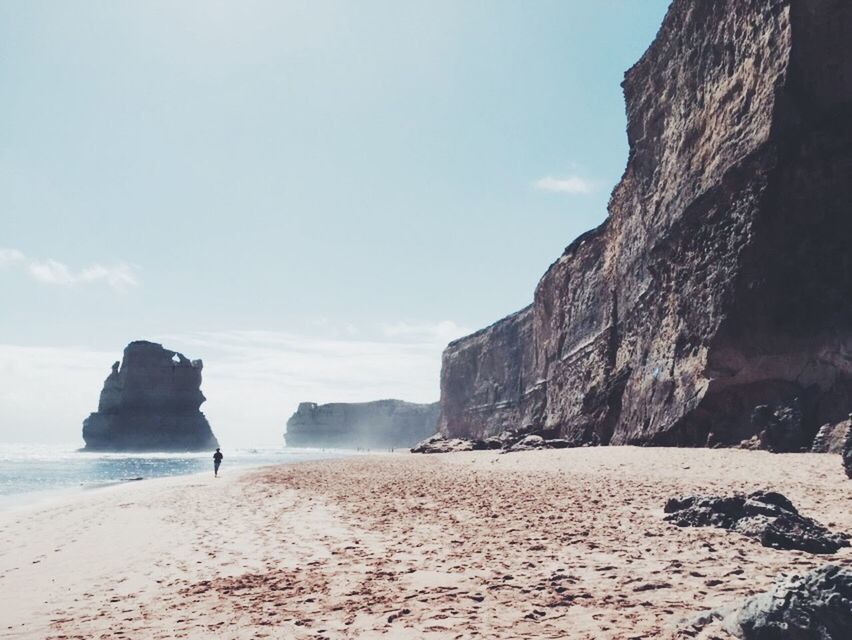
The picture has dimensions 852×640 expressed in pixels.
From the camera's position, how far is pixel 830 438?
17.3 meters

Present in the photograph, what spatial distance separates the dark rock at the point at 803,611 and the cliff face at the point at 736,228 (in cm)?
1702

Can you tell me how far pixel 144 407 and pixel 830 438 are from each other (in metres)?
132

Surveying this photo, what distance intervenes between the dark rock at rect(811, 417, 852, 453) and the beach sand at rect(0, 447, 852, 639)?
358 cm

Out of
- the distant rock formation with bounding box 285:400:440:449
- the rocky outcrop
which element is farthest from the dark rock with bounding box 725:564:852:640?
the distant rock formation with bounding box 285:400:440:449

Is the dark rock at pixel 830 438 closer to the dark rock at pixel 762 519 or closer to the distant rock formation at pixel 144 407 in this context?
the dark rock at pixel 762 519

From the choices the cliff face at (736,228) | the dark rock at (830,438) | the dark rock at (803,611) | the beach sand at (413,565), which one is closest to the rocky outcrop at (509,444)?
the cliff face at (736,228)

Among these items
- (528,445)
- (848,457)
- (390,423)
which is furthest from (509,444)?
(390,423)

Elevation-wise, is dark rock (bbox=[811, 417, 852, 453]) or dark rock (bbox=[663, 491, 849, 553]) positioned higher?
dark rock (bbox=[811, 417, 852, 453])

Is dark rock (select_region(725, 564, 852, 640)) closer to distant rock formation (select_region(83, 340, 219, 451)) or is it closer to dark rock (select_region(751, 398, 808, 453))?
dark rock (select_region(751, 398, 808, 453))

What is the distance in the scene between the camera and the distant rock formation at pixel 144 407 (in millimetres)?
123375

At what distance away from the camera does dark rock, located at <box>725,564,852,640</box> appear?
3500 mm

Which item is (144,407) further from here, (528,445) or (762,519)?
(762,519)

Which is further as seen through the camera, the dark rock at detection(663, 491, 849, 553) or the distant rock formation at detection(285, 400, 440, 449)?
the distant rock formation at detection(285, 400, 440, 449)

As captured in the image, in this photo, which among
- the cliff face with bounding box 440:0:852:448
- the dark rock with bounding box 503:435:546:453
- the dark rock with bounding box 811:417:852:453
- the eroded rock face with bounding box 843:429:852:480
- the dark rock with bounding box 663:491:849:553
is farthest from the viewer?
the dark rock with bounding box 503:435:546:453
